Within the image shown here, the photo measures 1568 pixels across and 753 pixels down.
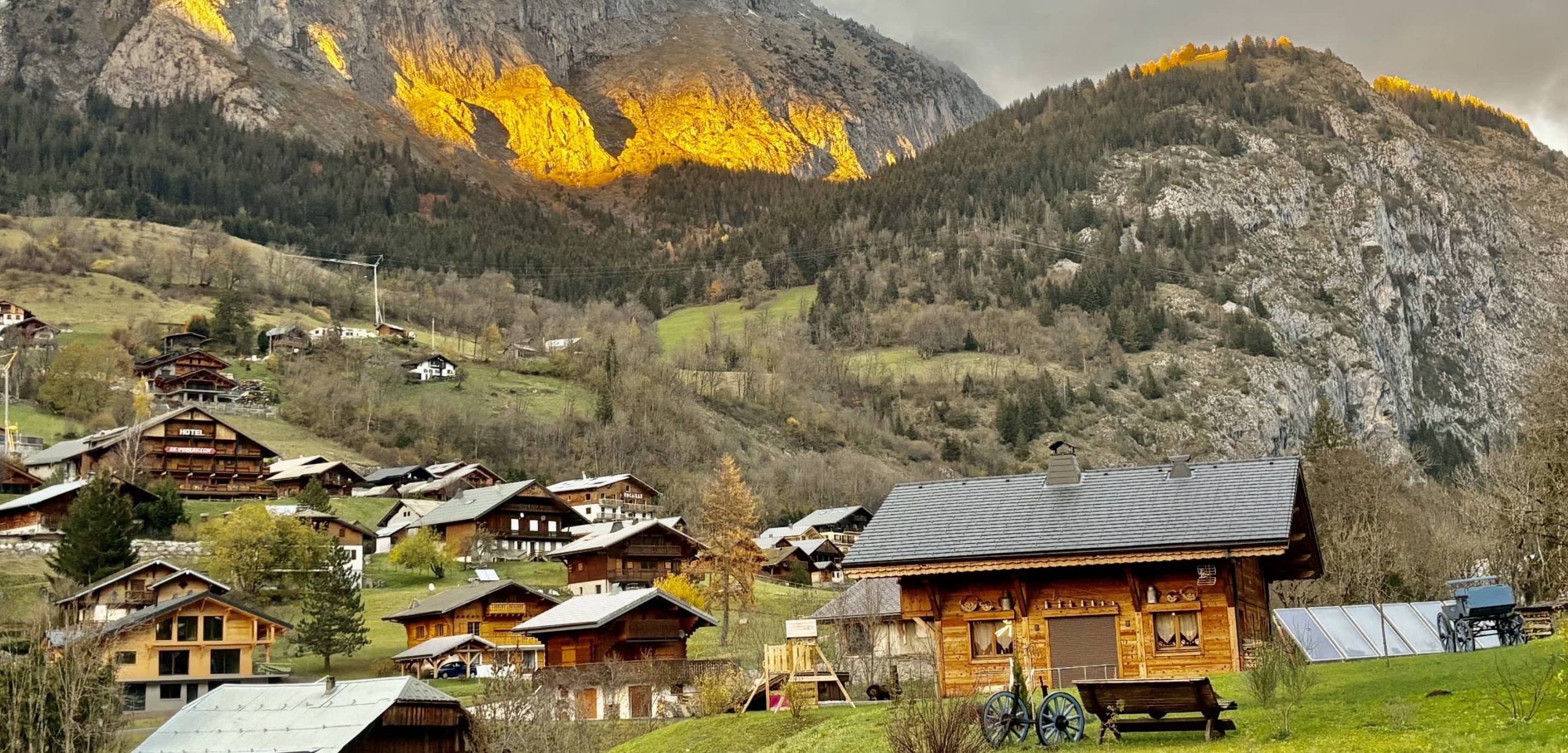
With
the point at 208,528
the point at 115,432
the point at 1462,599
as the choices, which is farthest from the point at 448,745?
the point at 115,432

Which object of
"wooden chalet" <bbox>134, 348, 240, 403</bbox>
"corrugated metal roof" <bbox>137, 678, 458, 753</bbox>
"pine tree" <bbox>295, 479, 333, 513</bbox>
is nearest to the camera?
"corrugated metal roof" <bbox>137, 678, 458, 753</bbox>

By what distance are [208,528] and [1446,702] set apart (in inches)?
3303

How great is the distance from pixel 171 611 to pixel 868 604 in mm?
34765

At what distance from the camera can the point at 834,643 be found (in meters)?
62.5

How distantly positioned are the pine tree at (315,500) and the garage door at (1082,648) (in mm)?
78428

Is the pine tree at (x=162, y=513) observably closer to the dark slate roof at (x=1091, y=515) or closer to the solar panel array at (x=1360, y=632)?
the dark slate roof at (x=1091, y=515)

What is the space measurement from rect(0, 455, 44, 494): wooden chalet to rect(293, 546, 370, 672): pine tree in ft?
144

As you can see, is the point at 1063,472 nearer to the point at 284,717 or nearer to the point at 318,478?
the point at 284,717

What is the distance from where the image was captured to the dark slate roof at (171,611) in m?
69.4

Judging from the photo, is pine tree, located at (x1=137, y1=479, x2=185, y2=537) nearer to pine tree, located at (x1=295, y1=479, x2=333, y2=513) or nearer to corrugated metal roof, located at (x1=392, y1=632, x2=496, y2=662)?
pine tree, located at (x1=295, y1=479, x2=333, y2=513)

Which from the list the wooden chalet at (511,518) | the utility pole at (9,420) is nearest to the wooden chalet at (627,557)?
the wooden chalet at (511,518)

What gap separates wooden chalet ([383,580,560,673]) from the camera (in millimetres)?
72438

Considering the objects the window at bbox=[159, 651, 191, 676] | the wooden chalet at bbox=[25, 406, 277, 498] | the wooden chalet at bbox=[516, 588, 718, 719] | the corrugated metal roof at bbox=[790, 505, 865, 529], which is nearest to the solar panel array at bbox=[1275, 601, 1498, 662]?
the wooden chalet at bbox=[516, 588, 718, 719]

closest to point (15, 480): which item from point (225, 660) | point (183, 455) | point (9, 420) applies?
point (183, 455)
